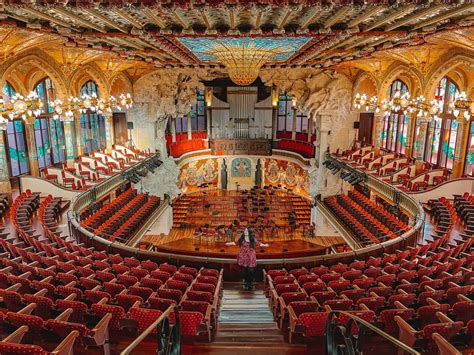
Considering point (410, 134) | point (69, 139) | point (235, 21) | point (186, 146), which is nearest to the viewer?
point (235, 21)

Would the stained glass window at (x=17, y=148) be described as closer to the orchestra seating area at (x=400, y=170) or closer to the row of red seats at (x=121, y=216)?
the row of red seats at (x=121, y=216)

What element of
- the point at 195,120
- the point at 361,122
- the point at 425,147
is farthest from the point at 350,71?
the point at 195,120

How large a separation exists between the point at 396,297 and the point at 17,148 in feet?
62.3

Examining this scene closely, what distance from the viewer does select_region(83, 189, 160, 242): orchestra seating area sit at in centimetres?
1353

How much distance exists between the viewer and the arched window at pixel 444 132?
1873cm

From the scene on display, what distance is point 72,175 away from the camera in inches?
644

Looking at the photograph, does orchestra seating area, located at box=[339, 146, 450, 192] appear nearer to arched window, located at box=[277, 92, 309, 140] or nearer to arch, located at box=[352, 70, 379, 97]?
arch, located at box=[352, 70, 379, 97]

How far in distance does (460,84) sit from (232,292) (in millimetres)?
16669

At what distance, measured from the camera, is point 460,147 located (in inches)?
672

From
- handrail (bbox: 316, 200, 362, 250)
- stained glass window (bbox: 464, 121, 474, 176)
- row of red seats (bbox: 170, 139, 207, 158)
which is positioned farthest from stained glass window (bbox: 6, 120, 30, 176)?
stained glass window (bbox: 464, 121, 474, 176)

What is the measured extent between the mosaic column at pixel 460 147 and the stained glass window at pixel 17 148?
21.6 metres

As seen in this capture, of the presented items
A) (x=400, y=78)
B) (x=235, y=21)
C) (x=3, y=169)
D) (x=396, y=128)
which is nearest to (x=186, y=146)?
(x=3, y=169)

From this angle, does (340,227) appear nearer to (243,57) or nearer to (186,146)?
(243,57)

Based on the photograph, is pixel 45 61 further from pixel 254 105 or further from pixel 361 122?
pixel 361 122
